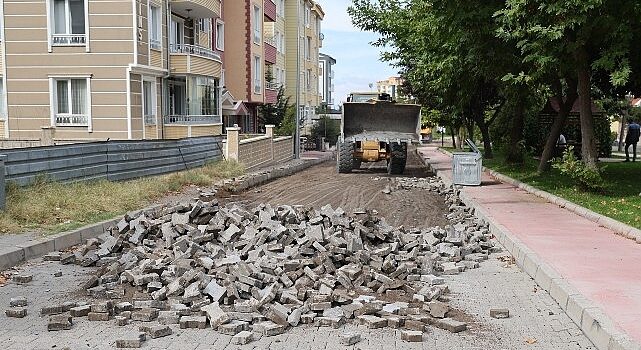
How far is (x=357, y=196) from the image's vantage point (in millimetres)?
17922

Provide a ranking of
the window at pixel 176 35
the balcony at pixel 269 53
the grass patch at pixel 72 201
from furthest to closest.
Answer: the balcony at pixel 269 53 → the window at pixel 176 35 → the grass patch at pixel 72 201

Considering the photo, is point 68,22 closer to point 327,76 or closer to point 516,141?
point 516,141

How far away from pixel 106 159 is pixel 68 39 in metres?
10.3

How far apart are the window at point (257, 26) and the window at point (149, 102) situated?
1540 cm

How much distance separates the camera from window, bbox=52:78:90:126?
2523cm

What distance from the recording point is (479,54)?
18.2 meters

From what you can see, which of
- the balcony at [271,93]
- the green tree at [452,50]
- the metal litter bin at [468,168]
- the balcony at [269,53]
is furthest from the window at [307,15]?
the metal litter bin at [468,168]

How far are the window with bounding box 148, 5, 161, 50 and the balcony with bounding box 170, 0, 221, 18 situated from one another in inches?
61.6

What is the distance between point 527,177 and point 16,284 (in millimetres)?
15899

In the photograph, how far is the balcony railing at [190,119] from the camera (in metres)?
29.1

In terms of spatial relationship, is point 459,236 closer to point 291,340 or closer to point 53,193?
point 291,340

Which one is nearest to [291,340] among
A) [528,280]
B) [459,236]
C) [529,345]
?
[529,345]

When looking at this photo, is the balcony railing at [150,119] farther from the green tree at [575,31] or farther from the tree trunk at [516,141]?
the green tree at [575,31]

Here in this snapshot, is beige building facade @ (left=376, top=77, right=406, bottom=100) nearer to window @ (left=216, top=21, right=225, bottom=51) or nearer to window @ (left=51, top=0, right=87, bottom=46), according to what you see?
window @ (left=216, top=21, right=225, bottom=51)
